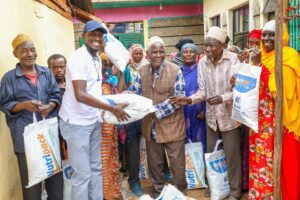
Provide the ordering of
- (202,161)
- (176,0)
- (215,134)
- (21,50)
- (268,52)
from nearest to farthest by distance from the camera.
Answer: (21,50) → (268,52) → (215,134) → (202,161) → (176,0)

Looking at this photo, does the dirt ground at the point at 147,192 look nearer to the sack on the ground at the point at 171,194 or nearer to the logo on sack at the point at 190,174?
the logo on sack at the point at 190,174

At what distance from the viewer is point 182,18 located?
36.7 feet

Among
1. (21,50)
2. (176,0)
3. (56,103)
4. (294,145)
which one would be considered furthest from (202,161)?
(176,0)

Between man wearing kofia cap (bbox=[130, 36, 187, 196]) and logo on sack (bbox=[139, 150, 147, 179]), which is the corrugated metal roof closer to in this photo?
man wearing kofia cap (bbox=[130, 36, 187, 196])

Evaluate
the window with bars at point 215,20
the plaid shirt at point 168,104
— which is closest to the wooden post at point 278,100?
the plaid shirt at point 168,104

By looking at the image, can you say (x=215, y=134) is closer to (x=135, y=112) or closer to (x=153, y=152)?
(x=153, y=152)

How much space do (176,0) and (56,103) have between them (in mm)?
8398

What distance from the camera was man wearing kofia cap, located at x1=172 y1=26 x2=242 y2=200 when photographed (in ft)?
11.3

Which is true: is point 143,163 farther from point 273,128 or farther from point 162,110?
point 273,128

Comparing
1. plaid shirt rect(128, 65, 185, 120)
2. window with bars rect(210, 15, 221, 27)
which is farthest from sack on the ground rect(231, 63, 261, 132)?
window with bars rect(210, 15, 221, 27)

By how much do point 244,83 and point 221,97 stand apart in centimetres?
39

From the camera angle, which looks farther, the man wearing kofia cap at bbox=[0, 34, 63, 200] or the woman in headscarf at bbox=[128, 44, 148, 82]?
the woman in headscarf at bbox=[128, 44, 148, 82]

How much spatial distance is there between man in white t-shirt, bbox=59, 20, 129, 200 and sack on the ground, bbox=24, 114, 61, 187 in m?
0.11

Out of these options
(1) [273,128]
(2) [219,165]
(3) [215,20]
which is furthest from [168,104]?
(3) [215,20]
